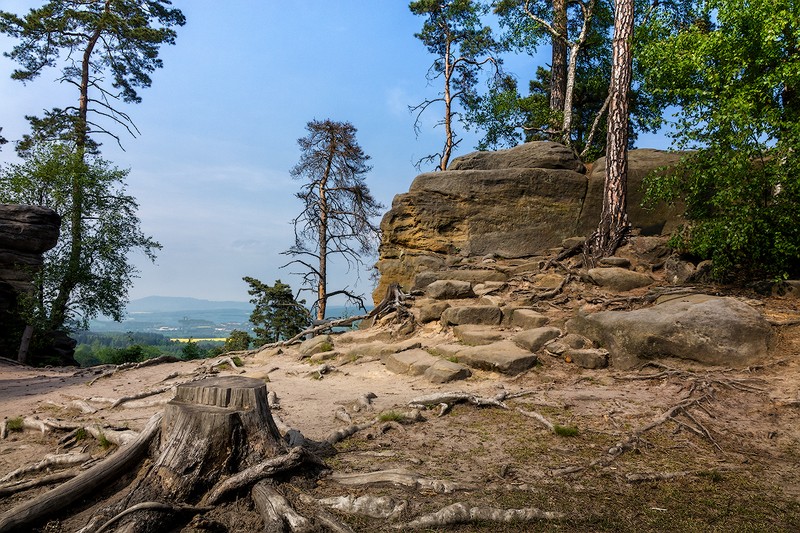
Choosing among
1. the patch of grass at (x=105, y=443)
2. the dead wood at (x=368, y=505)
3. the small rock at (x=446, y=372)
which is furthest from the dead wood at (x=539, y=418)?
the patch of grass at (x=105, y=443)

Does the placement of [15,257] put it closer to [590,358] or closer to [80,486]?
[80,486]

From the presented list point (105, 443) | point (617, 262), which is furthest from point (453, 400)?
point (617, 262)

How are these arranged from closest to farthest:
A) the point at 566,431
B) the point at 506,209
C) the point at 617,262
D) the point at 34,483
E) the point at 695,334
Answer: the point at 34,483 → the point at 566,431 → the point at 695,334 → the point at 617,262 → the point at 506,209

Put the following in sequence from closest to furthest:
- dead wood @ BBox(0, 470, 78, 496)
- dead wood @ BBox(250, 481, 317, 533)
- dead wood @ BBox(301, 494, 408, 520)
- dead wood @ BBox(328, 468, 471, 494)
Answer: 1. dead wood @ BBox(250, 481, 317, 533)
2. dead wood @ BBox(301, 494, 408, 520)
3. dead wood @ BBox(328, 468, 471, 494)
4. dead wood @ BBox(0, 470, 78, 496)

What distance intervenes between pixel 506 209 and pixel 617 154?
333 centimetres

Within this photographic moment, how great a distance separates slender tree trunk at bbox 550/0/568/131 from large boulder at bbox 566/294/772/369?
12.5m

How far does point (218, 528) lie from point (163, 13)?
26.0m

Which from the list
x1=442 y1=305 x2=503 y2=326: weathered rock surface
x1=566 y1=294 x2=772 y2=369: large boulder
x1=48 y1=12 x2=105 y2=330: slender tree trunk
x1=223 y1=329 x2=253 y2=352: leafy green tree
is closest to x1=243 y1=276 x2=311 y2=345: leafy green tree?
x1=223 y1=329 x2=253 y2=352: leafy green tree

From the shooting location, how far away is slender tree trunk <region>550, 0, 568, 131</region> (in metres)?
18.0

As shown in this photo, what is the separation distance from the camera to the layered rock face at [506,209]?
13297 millimetres

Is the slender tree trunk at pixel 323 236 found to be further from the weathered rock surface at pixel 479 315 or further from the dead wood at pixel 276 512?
the dead wood at pixel 276 512

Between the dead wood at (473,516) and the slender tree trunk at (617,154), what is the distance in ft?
30.0

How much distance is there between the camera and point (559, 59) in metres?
18.5

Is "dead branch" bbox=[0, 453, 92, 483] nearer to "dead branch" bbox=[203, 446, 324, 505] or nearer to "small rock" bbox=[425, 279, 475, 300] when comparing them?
"dead branch" bbox=[203, 446, 324, 505]
